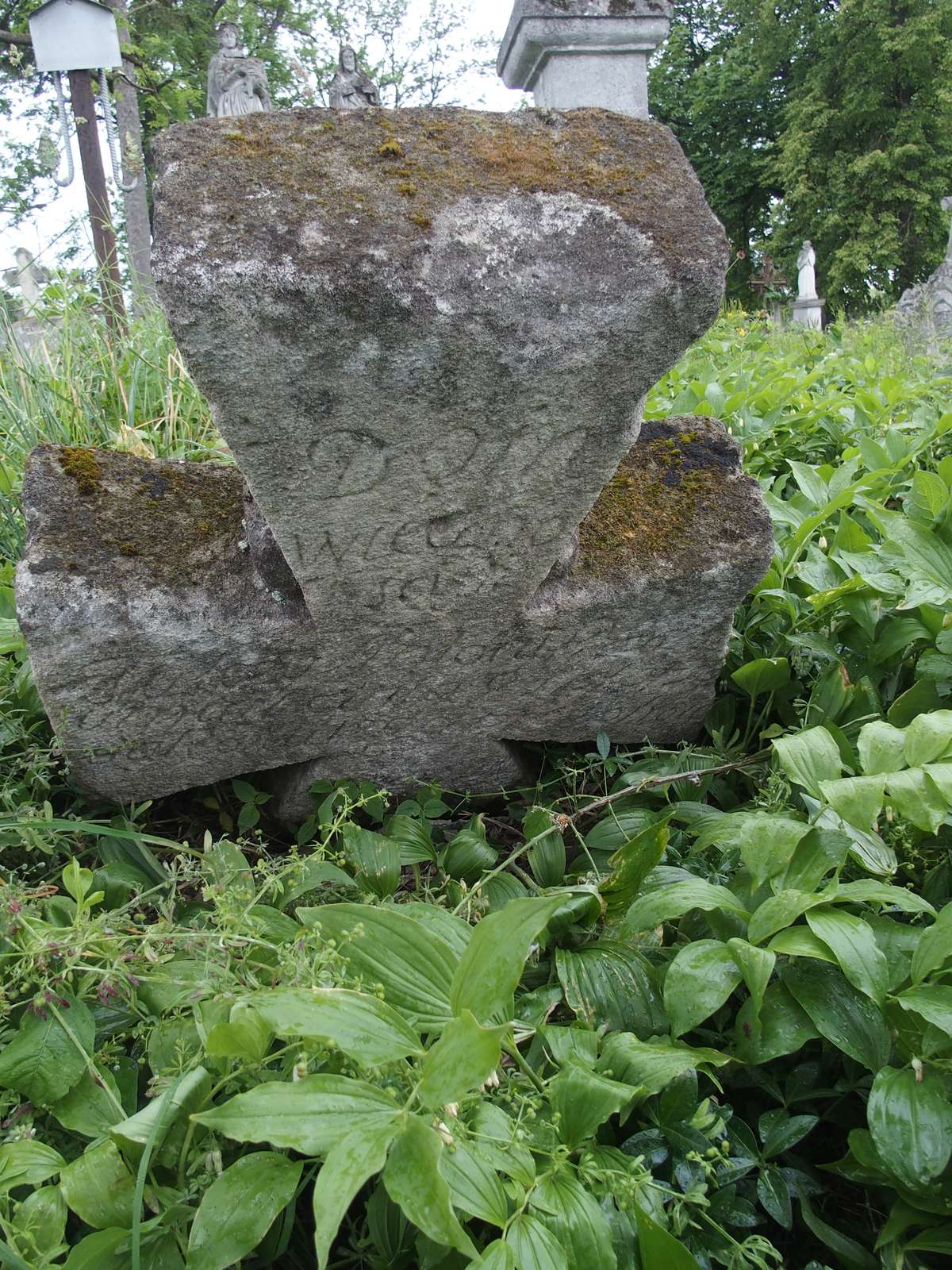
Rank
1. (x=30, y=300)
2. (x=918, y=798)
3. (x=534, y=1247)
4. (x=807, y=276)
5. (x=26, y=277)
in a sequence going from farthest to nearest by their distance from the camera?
(x=807, y=276)
(x=26, y=277)
(x=30, y=300)
(x=918, y=798)
(x=534, y=1247)

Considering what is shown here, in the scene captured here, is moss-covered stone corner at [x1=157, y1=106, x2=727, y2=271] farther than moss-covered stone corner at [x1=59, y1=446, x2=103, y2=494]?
No

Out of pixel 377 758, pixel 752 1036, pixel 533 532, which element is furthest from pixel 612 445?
pixel 752 1036

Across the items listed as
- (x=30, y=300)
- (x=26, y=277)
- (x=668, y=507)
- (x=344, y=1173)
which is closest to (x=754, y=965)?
(x=344, y=1173)

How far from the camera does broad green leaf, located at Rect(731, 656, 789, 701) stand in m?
2.08

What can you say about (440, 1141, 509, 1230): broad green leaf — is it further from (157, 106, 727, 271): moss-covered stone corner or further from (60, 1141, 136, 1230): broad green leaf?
(157, 106, 727, 271): moss-covered stone corner

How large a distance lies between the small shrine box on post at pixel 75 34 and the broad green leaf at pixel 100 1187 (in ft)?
26.4

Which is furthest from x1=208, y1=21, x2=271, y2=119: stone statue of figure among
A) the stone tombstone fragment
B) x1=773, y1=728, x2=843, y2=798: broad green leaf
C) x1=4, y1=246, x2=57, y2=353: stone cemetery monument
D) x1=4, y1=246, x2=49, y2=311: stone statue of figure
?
x1=773, y1=728, x2=843, y2=798: broad green leaf

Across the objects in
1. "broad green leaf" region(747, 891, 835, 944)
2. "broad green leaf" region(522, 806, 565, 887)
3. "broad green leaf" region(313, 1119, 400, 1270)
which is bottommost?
"broad green leaf" region(522, 806, 565, 887)

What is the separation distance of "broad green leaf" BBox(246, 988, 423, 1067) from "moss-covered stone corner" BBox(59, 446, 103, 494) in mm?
1199

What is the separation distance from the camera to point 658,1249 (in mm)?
1064

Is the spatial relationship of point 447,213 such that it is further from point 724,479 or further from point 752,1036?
point 752,1036

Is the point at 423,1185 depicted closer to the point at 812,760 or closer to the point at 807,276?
the point at 812,760

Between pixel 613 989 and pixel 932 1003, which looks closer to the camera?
pixel 932 1003

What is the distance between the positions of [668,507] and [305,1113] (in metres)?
1.51
